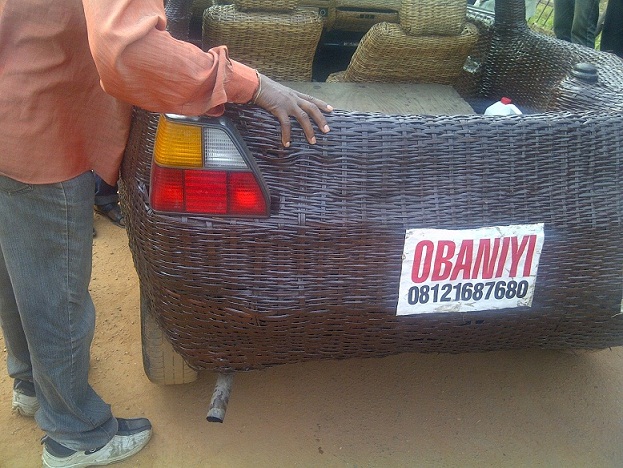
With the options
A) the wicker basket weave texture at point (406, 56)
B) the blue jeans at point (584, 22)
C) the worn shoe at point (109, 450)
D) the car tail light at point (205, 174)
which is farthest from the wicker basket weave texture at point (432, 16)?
the blue jeans at point (584, 22)

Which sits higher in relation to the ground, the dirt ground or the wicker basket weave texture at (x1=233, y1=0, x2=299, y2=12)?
the wicker basket weave texture at (x1=233, y1=0, x2=299, y2=12)

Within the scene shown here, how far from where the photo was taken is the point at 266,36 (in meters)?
2.57

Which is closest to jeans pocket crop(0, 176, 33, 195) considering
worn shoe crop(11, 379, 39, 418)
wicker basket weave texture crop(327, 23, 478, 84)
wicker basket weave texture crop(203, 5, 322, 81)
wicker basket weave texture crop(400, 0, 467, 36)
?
worn shoe crop(11, 379, 39, 418)

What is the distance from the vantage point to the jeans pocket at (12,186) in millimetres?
1570

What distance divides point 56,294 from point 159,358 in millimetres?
513

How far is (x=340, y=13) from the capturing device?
119 inches

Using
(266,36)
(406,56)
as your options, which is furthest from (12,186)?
(406,56)

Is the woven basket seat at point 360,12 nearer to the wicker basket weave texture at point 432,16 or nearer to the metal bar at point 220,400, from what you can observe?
the wicker basket weave texture at point 432,16

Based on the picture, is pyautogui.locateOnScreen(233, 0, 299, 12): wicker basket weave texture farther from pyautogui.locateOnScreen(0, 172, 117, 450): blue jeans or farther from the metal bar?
the metal bar

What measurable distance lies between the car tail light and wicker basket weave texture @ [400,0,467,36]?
1.35m

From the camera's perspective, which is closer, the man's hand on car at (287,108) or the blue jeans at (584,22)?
the man's hand on car at (287,108)

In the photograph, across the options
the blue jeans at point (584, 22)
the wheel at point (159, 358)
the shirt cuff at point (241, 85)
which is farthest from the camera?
the blue jeans at point (584, 22)

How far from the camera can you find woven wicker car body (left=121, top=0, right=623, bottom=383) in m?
1.56

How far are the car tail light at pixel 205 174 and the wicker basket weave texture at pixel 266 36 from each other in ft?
3.77
